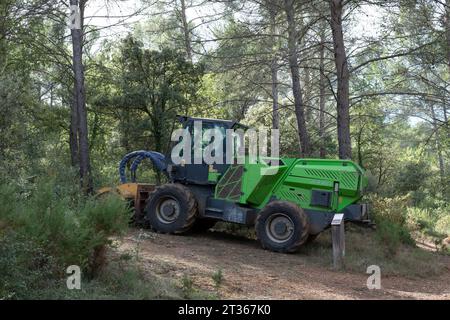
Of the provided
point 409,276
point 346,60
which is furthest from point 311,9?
point 409,276

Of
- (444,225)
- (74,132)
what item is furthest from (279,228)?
(74,132)

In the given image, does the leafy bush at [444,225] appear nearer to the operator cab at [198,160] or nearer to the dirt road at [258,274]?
the dirt road at [258,274]

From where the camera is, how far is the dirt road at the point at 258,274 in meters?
6.82

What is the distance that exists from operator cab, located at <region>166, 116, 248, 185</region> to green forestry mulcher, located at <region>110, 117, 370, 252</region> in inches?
0.8

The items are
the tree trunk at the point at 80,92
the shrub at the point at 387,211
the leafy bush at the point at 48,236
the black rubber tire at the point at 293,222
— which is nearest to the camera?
the leafy bush at the point at 48,236

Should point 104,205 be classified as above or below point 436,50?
below

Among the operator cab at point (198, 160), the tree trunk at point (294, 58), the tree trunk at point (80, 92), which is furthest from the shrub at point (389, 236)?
the tree trunk at point (80, 92)

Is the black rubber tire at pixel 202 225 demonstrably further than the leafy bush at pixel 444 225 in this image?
No

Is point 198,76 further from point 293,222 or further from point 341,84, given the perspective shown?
point 293,222

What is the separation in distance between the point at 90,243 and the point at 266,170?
16.1ft

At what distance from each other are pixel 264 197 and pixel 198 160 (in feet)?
5.20

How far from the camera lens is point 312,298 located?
654 centimetres

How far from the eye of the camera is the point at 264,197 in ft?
34.5
